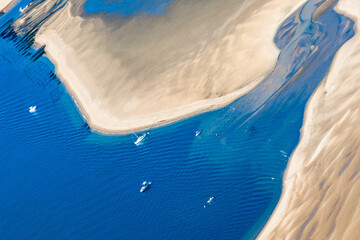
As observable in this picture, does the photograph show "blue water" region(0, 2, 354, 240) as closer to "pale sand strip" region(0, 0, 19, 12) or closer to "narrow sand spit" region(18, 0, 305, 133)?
"narrow sand spit" region(18, 0, 305, 133)

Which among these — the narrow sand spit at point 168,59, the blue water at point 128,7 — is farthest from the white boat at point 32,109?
the blue water at point 128,7

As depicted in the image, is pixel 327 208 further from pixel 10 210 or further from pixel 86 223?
pixel 10 210

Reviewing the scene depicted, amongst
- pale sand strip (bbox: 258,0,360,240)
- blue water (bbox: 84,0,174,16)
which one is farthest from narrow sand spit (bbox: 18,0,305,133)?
pale sand strip (bbox: 258,0,360,240)

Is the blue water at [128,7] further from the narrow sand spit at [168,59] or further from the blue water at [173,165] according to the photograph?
the blue water at [173,165]

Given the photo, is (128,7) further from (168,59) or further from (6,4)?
(6,4)

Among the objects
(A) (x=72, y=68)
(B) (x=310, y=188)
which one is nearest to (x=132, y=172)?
(B) (x=310, y=188)

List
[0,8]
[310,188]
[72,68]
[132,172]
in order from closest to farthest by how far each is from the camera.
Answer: [310,188] < [132,172] < [72,68] < [0,8]
